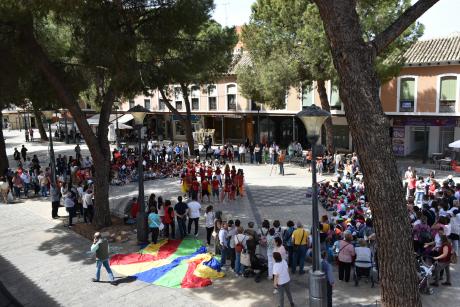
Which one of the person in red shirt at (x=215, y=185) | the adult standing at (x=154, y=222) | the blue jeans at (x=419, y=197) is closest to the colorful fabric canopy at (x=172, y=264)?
the adult standing at (x=154, y=222)

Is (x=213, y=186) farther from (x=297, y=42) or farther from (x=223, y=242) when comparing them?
(x=297, y=42)

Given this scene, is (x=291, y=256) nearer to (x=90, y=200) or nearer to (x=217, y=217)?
(x=217, y=217)

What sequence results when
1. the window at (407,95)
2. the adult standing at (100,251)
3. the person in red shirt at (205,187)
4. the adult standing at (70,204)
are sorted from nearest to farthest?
the adult standing at (100,251) → the adult standing at (70,204) → the person in red shirt at (205,187) → the window at (407,95)

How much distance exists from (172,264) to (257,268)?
2.47m

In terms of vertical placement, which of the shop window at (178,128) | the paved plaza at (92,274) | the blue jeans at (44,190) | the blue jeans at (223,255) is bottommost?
the paved plaza at (92,274)

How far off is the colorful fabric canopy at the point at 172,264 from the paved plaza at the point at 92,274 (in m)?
0.32

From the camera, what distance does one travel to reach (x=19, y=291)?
11.0 metres

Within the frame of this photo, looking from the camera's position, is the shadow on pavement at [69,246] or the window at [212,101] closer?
the shadow on pavement at [69,246]

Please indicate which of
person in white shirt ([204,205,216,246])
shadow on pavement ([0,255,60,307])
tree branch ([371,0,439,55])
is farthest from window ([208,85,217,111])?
tree branch ([371,0,439,55])

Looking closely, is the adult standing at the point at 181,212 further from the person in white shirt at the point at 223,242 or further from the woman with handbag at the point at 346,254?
the woman with handbag at the point at 346,254

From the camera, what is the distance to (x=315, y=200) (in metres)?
8.23

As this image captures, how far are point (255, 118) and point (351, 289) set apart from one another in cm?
2674

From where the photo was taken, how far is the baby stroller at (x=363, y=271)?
32.6 feet

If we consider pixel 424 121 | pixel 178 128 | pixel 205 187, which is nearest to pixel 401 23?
pixel 205 187
